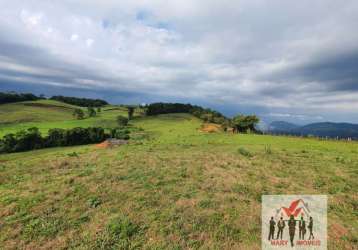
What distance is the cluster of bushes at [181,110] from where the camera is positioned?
99088mm

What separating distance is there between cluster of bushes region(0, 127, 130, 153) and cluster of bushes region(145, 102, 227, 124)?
48.5 m

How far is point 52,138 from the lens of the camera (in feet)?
179

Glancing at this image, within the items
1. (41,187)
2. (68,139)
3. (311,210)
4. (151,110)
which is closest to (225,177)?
(311,210)

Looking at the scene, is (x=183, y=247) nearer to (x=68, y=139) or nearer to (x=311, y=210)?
(x=311, y=210)

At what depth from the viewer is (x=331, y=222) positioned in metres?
7.79

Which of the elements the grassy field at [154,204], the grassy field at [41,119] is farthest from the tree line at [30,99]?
the grassy field at [154,204]

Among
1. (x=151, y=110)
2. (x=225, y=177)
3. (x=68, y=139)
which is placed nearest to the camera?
(x=225, y=177)

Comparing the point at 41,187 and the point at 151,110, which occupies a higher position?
the point at 151,110

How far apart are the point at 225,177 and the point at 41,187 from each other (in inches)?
384

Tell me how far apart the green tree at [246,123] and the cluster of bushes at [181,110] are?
90.8 feet

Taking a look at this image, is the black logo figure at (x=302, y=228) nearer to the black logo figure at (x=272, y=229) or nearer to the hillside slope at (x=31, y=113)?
the black logo figure at (x=272, y=229)

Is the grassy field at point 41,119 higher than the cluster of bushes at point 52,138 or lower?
higher

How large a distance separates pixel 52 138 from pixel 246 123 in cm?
5309

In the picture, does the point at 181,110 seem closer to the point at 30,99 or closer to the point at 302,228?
the point at 30,99
